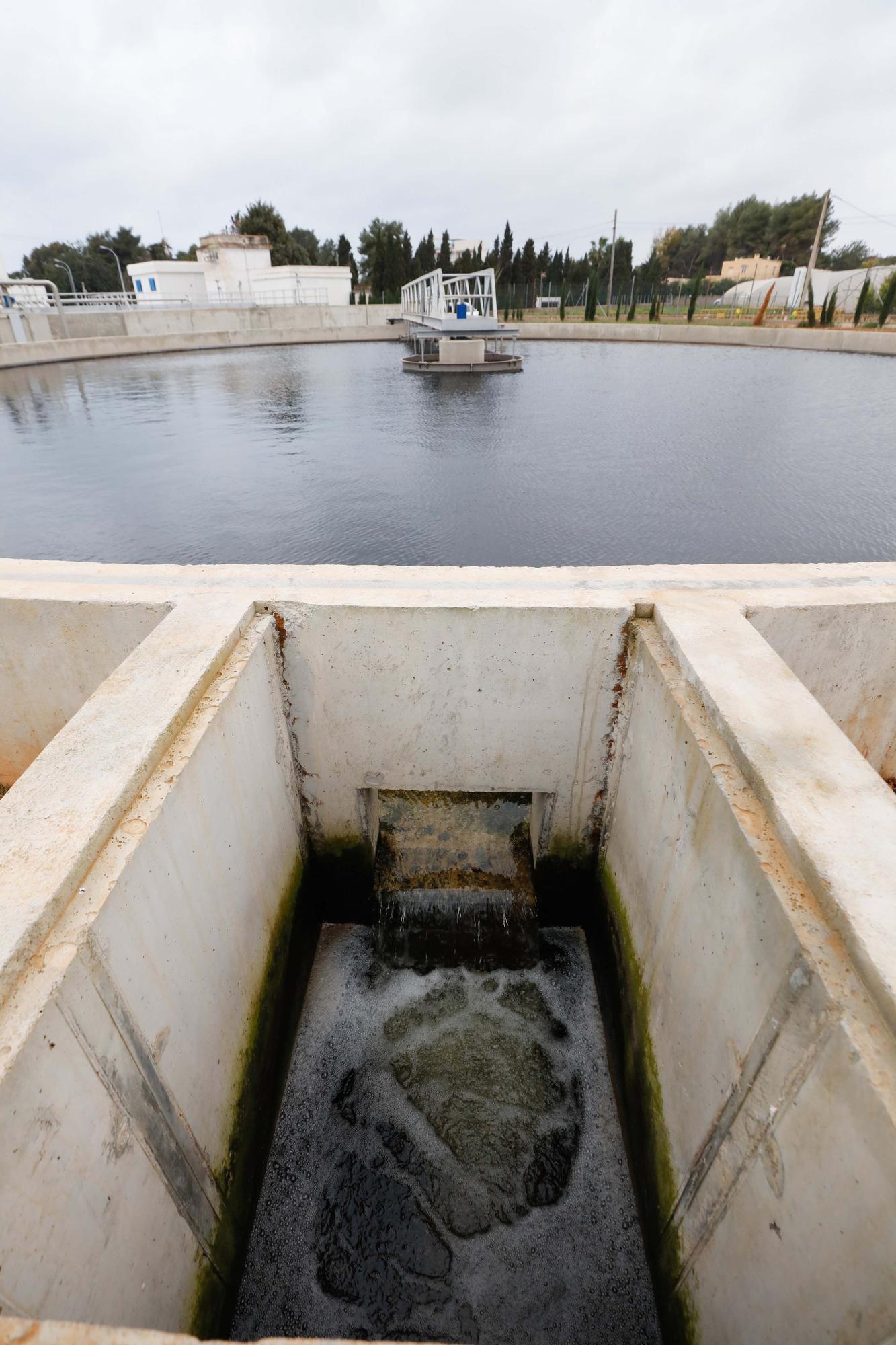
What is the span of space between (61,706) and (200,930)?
6.96 feet

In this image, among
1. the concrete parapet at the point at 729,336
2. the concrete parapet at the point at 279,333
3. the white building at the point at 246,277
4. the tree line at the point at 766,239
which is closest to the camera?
the concrete parapet at the point at 279,333

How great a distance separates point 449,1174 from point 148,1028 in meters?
2.18

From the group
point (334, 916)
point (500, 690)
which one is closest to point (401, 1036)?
point (334, 916)

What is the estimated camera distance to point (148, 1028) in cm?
233

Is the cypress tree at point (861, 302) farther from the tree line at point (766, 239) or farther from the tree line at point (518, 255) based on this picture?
the tree line at point (766, 239)

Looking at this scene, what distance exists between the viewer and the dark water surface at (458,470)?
7.92 meters

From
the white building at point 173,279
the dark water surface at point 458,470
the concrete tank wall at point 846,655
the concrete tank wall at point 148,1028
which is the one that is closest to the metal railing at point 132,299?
the white building at point 173,279

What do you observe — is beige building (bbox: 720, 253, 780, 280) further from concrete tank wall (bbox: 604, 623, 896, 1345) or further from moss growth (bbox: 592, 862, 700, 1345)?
concrete tank wall (bbox: 604, 623, 896, 1345)

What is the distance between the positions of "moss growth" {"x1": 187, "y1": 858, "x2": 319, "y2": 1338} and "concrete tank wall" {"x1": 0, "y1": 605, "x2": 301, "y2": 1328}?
0.8 inches

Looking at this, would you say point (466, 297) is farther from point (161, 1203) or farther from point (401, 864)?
point (161, 1203)

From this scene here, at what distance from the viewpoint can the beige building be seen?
59.0 metres

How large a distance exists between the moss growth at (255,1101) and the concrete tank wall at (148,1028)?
2cm

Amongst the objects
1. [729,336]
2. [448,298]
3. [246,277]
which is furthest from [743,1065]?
[246,277]

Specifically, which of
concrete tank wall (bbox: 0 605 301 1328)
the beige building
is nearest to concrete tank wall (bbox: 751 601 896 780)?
concrete tank wall (bbox: 0 605 301 1328)
